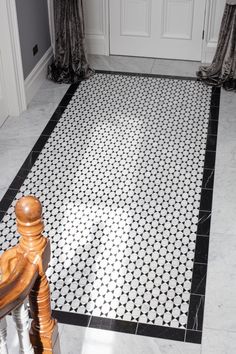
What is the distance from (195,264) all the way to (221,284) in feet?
0.69

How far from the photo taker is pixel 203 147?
4535mm

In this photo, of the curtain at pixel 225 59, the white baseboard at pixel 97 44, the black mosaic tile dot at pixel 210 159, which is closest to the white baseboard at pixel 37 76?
the white baseboard at pixel 97 44

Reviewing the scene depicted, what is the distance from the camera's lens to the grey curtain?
213 inches

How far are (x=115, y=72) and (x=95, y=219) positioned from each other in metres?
2.31

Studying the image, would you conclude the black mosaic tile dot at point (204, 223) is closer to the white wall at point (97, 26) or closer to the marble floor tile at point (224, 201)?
the marble floor tile at point (224, 201)

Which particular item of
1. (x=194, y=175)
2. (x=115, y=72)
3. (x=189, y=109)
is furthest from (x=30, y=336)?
(x=115, y=72)

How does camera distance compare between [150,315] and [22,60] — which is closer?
[150,315]

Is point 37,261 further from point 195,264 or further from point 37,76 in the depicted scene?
point 37,76

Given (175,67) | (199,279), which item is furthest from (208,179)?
(175,67)

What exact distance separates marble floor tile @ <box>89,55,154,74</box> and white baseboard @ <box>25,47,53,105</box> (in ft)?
1.54

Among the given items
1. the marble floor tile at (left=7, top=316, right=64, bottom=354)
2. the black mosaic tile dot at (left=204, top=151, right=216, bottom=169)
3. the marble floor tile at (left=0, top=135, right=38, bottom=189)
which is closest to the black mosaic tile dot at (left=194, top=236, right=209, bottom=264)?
the black mosaic tile dot at (left=204, top=151, right=216, bottom=169)

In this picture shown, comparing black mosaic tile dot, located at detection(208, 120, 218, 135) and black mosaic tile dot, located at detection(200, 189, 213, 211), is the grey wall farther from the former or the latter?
black mosaic tile dot, located at detection(200, 189, 213, 211)

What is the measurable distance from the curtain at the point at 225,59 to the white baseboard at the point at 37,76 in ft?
4.82

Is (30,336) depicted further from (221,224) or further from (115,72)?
(115,72)
